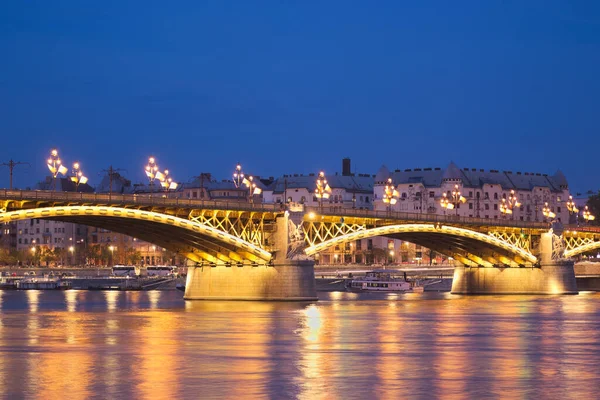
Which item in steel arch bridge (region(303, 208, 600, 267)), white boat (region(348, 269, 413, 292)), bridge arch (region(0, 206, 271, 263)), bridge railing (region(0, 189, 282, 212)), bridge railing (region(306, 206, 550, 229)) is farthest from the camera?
white boat (region(348, 269, 413, 292))

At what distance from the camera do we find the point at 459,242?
5034 inches

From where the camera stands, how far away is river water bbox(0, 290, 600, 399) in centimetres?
A: 3791

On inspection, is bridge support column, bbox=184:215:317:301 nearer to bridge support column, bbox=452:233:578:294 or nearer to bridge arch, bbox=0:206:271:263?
bridge arch, bbox=0:206:271:263

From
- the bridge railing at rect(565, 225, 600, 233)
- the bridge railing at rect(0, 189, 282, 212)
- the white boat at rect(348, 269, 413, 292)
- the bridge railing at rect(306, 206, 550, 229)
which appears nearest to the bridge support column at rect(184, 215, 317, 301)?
the bridge railing at rect(0, 189, 282, 212)

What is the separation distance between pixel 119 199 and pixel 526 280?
55488mm

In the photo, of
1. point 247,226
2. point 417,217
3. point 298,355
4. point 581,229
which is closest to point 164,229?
point 247,226

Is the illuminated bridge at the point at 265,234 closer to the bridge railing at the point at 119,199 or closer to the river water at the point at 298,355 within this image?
the bridge railing at the point at 119,199

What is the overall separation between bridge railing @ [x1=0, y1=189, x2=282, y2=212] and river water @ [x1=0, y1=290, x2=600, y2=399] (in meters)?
7.84

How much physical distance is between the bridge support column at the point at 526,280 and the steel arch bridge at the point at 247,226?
1024 millimetres

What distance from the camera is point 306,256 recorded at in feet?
342

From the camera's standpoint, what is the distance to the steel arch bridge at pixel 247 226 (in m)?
89.1

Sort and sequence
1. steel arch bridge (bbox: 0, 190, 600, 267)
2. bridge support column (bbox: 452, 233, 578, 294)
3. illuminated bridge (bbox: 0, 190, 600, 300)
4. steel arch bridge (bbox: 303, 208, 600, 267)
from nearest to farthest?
steel arch bridge (bbox: 0, 190, 600, 267) → illuminated bridge (bbox: 0, 190, 600, 300) → steel arch bridge (bbox: 303, 208, 600, 267) → bridge support column (bbox: 452, 233, 578, 294)

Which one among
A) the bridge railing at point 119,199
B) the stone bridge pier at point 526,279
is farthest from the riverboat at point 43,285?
the bridge railing at point 119,199

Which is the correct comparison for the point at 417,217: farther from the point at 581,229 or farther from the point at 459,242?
the point at 581,229
